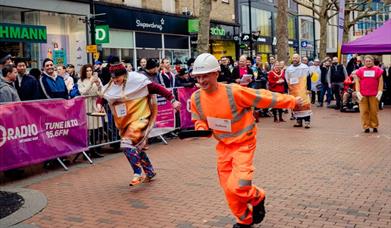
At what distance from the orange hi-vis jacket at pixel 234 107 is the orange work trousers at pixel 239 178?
0.10 meters

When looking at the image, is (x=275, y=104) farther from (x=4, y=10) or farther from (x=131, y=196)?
(x=4, y=10)

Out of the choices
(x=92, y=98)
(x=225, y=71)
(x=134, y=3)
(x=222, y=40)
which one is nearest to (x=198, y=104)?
(x=92, y=98)

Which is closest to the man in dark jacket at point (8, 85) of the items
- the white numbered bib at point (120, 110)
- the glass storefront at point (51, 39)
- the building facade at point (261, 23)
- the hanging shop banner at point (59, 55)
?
the white numbered bib at point (120, 110)

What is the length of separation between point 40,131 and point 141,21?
17.9 m

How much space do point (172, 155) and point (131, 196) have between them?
10.5ft

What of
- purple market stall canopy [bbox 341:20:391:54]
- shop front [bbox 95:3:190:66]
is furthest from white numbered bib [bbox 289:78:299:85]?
shop front [bbox 95:3:190:66]

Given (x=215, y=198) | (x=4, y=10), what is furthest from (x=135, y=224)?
(x=4, y=10)

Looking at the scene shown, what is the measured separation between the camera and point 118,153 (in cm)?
1072

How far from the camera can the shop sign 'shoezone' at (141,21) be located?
2350cm

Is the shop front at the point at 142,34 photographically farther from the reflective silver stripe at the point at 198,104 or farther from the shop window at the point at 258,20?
the reflective silver stripe at the point at 198,104

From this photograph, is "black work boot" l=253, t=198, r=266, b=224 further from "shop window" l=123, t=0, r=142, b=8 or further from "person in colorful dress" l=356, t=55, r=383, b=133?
"shop window" l=123, t=0, r=142, b=8

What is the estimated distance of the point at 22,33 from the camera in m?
18.3

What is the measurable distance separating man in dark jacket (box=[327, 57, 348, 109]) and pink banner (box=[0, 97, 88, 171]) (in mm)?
12012

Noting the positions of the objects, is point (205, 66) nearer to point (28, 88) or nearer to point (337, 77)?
point (28, 88)
